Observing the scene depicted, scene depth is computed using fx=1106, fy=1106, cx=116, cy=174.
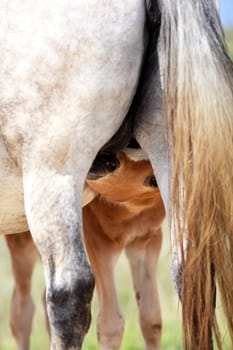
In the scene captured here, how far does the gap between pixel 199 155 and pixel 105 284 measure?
212 centimetres

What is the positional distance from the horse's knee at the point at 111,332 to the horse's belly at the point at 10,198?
4.25 ft

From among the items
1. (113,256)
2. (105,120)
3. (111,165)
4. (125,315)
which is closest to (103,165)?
(111,165)

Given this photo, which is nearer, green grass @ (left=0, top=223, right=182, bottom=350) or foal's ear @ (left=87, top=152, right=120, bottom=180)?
foal's ear @ (left=87, top=152, right=120, bottom=180)

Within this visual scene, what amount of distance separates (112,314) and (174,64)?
2164 mm

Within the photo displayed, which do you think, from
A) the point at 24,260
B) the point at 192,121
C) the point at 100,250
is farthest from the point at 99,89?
the point at 24,260

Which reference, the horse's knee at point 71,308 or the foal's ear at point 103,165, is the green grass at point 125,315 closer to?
the foal's ear at point 103,165

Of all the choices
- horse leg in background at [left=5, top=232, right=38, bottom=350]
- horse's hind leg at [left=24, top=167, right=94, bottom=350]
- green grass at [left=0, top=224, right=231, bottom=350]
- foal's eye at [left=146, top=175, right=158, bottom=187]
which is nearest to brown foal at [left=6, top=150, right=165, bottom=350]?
horse leg in background at [left=5, top=232, right=38, bottom=350]

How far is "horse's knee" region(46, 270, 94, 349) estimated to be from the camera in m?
3.84

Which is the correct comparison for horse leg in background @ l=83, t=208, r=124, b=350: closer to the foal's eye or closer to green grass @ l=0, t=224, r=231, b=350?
green grass @ l=0, t=224, r=231, b=350

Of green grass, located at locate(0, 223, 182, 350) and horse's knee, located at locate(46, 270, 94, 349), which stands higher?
horse's knee, located at locate(46, 270, 94, 349)

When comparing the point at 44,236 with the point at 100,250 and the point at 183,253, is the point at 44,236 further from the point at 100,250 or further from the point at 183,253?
the point at 100,250

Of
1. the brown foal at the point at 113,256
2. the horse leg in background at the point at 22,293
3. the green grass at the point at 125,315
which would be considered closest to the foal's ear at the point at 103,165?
the brown foal at the point at 113,256

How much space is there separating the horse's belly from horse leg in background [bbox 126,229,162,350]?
5.08 feet

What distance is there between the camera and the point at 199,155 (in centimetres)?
379
